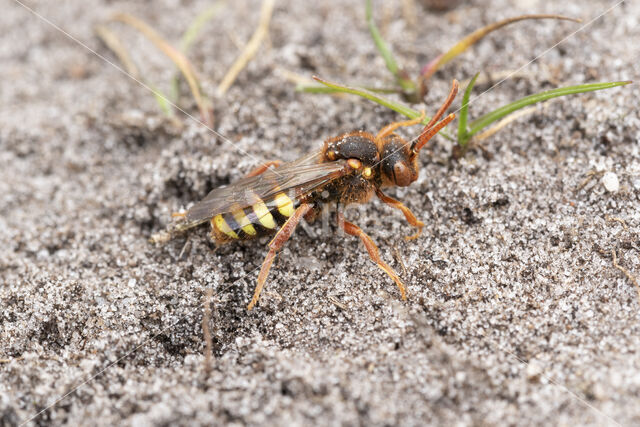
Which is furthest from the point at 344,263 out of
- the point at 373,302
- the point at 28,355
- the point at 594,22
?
the point at 594,22

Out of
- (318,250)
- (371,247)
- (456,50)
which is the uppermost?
(456,50)

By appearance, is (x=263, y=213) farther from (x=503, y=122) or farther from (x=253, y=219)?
(x=503, y=122)

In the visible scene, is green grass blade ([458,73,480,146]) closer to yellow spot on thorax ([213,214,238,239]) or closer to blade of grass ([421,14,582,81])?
blade of grass ([421,14,582,81])

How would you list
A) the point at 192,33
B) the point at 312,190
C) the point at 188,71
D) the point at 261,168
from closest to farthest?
the point at 312,190
the point at 261,168
the point at 188,71
the point at 192,33

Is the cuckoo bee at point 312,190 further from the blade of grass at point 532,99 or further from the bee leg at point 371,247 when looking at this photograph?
the blade of grass at point 532,99

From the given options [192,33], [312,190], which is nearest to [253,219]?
[312,190]

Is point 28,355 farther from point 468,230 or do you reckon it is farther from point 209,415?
point 468,230

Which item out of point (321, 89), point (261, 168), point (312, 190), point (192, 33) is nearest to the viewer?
point (312, 190)
